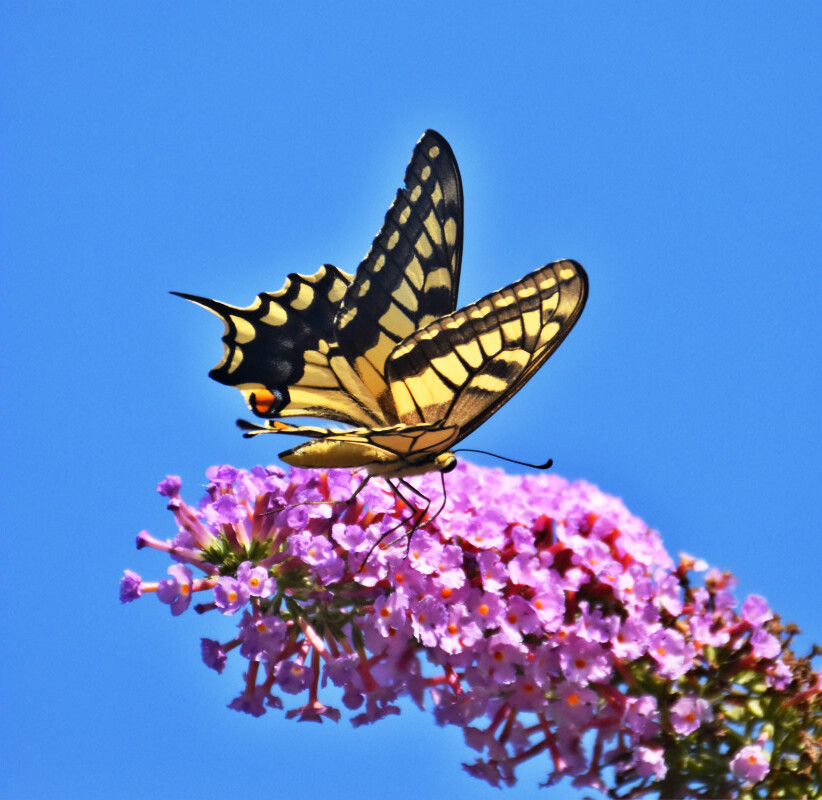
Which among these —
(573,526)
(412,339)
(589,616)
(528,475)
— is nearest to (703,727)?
(589,616)

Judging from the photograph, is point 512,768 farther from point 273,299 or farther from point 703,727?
point 273,299

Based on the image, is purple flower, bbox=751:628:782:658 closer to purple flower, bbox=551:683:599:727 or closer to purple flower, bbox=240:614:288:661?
purple flower, bbox=551:683:599:727

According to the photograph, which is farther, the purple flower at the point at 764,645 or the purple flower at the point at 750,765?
the purple flower at the point at 764,645

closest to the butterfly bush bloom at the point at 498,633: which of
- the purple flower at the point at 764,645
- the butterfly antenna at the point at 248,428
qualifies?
the purple flower at the point at 764,645

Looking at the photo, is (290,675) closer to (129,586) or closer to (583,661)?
(129,586)

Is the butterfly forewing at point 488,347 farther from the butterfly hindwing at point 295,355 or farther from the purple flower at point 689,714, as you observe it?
the purple flower at point 689,714

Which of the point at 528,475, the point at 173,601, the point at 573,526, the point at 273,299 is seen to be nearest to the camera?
the point at 173,601
